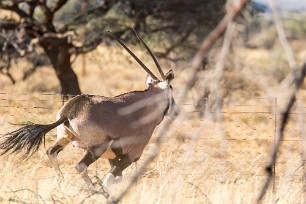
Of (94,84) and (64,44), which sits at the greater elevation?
(64,44)

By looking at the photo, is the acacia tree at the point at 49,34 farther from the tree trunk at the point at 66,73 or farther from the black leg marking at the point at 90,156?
the black leg marking at the point at 90,156

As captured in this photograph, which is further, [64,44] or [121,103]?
[64,44]

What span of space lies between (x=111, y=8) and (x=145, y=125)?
11095 mm

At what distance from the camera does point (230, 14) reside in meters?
2.73

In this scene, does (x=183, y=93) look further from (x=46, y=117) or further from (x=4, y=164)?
(x=46, y=117)

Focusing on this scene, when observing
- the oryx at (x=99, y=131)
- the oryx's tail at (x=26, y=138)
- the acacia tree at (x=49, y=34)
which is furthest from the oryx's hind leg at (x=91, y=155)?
the acacia tree at (x=49, y=34)

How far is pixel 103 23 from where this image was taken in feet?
61.0

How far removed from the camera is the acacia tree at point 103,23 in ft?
57.4

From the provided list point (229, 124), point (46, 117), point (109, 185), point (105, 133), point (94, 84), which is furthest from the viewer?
point (94, 84)

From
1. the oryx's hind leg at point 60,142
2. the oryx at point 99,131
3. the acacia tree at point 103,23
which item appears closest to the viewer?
the oryx at point 99,131

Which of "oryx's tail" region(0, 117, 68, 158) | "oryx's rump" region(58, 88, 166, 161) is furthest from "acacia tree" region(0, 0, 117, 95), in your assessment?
"oryx's tail" region(0, 117, 68, 158)

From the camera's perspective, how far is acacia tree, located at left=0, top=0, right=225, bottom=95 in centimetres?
1748

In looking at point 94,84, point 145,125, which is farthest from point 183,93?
point 94,84

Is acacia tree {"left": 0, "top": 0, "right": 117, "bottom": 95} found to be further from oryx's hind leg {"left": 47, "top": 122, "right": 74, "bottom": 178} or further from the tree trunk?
oryx's hind leg {"left": 47, "top": 122, "right": 74, "bottom": 178}
